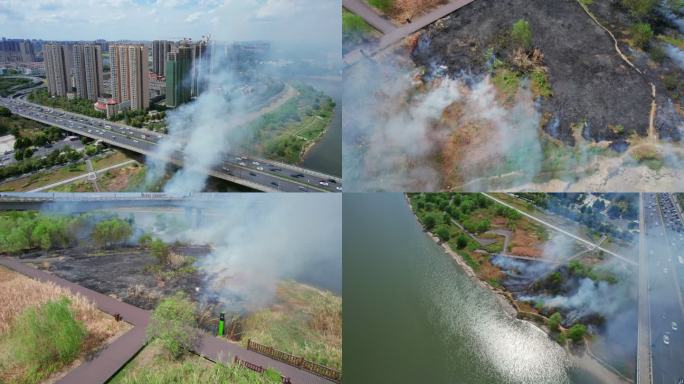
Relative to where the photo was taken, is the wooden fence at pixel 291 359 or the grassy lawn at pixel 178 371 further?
the wooden fence at pixel 291 359

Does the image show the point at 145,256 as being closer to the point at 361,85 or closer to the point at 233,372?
the point at 233,372

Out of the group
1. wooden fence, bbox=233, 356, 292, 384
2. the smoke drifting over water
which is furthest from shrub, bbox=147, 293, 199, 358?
the smoke drifting over water

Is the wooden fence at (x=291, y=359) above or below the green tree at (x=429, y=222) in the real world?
below

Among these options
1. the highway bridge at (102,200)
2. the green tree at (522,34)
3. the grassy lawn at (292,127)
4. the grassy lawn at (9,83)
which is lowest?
the highway bridge at (102,200)

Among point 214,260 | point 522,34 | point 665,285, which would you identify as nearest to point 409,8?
point 522,34

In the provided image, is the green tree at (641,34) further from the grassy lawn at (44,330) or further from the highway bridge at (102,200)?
the grassy lawn at (44,330)

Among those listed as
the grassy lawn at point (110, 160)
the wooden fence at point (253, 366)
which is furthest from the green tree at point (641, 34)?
the grassy lawn at point (110, 160)

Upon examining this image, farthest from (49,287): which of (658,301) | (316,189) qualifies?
(658,301)
